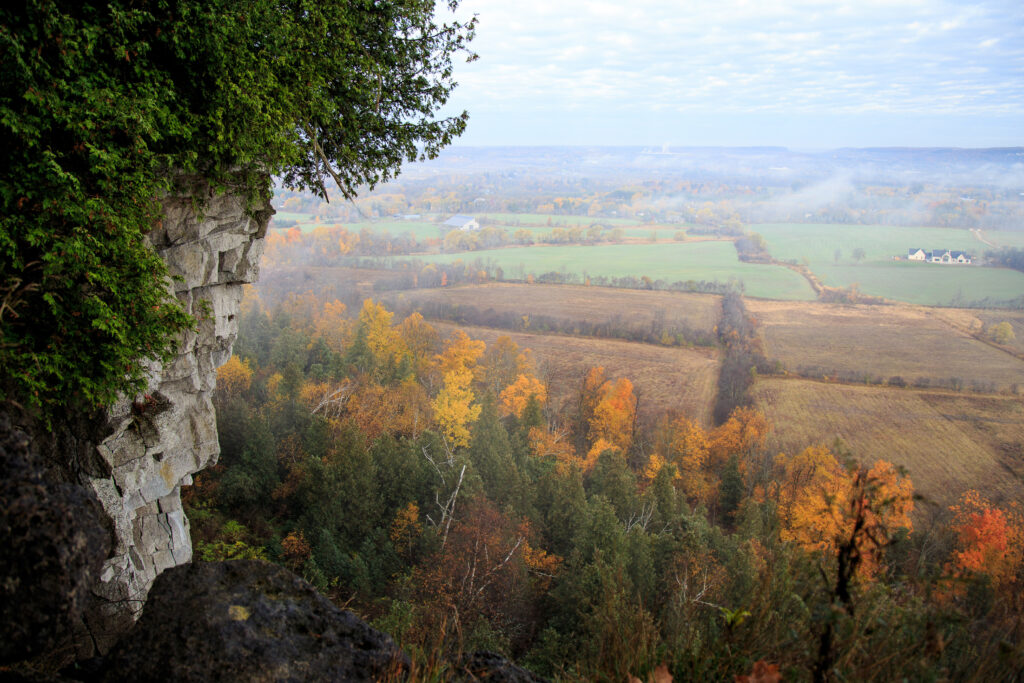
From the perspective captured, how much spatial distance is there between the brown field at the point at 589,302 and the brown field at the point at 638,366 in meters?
5.51

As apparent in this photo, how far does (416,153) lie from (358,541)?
11811mm

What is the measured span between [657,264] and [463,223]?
32.1 meters

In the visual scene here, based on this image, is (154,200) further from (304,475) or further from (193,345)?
(304,475)

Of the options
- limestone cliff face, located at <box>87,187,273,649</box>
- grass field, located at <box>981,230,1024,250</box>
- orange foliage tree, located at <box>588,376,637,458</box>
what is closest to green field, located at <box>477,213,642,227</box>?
grass field, located at <box>981,230,1024,250</box>

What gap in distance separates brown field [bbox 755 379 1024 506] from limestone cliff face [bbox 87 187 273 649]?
31.2 meters

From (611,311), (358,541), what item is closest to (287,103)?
(358,541)

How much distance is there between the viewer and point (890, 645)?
118 inches

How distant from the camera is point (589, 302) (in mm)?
60219

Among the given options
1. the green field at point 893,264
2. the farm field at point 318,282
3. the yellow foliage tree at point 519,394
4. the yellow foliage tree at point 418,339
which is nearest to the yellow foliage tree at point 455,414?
the yellow foliage tree at point 519,394

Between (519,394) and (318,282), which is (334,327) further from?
(318,282)

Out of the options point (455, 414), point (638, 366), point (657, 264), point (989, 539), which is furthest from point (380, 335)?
point (657, 264)

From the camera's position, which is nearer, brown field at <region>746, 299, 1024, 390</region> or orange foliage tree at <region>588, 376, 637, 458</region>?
orange foliage tree at <region>588, 376, 637, 458</region>

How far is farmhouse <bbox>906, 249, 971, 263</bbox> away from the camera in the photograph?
229 ft

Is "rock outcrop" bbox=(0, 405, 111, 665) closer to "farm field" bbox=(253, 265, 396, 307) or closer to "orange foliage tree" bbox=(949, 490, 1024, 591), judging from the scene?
"orange foliage tree" bbox=(949, 490, 1024, 591)
